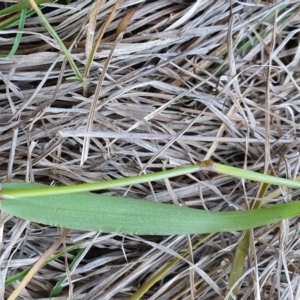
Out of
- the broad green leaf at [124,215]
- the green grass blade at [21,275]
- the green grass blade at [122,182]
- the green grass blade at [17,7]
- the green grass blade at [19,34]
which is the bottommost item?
the green grass blade at [21,275]

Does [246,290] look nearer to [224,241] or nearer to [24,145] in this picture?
[224,241]

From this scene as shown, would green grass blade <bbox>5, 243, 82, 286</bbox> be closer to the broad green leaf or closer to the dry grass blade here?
the dry grass blade

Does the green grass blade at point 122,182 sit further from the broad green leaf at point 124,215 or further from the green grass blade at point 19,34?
the green grass blade at point 19,34

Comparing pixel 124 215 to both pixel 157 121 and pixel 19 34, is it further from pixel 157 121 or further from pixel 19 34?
pixel 19 34

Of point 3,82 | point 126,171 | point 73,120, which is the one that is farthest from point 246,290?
point 3,82

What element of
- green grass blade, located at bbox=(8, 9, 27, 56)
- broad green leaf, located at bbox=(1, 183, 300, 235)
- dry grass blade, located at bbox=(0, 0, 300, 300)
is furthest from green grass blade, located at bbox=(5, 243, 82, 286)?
green grass blade, located at bbox=(8, 9, 27, 56)

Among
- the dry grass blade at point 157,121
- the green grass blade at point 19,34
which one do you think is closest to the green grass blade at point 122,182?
the dry grass blade at point 157,121
